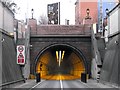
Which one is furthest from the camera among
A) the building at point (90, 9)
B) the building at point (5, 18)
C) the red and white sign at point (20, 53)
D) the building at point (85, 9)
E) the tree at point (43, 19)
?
the tree at point (43, 19)

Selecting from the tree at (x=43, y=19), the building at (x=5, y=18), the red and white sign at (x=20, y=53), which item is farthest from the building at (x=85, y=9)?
the red and white sign at (x=20, y=53)

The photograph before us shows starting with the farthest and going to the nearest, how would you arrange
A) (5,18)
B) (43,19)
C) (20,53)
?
(43,19) → (5,18) → (20,53)

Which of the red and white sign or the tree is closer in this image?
the red and white sign

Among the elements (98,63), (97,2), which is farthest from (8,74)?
(97,2)

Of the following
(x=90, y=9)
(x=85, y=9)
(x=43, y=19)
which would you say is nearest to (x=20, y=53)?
(x=90, y=9)

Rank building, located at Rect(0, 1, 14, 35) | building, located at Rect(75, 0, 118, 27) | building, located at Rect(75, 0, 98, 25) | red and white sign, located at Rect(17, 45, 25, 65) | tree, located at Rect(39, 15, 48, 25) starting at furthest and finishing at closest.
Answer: tree, located at Rect(39, 15, 48, 25)
building, located at Rect(75, 0, 98, 25)
building, located at Rect(75, 0, 118, 27)
building, located at Rect(0, 1, 14, 35)
red and white sign, located at Rect(17, 45, 25, 65)

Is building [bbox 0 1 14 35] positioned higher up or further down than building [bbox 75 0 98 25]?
further down

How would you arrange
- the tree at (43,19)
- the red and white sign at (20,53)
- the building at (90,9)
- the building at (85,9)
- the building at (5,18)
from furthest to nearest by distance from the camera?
the tree at (43,19), the building at (85,9), the building at (90,9), the building at (5,18), the red and white sign at (20,53)

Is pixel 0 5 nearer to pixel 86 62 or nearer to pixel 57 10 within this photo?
pixel 86 62

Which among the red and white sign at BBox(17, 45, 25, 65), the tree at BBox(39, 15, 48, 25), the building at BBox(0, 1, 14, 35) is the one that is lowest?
the red and white sign at BBox(17, 45, 25, 65)

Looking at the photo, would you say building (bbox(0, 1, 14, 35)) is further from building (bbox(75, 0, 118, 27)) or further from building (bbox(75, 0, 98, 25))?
building (bbox(75, 0, 98, 25))

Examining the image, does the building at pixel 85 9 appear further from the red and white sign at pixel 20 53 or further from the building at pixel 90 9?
the red and white sign at pixel 20 53

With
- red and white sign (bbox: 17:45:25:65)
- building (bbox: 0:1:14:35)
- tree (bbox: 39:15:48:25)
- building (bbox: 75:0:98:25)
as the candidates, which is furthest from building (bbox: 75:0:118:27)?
red and white sign (bbox: 17:45:25:65)

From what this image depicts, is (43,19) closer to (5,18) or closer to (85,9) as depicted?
(85,9)
